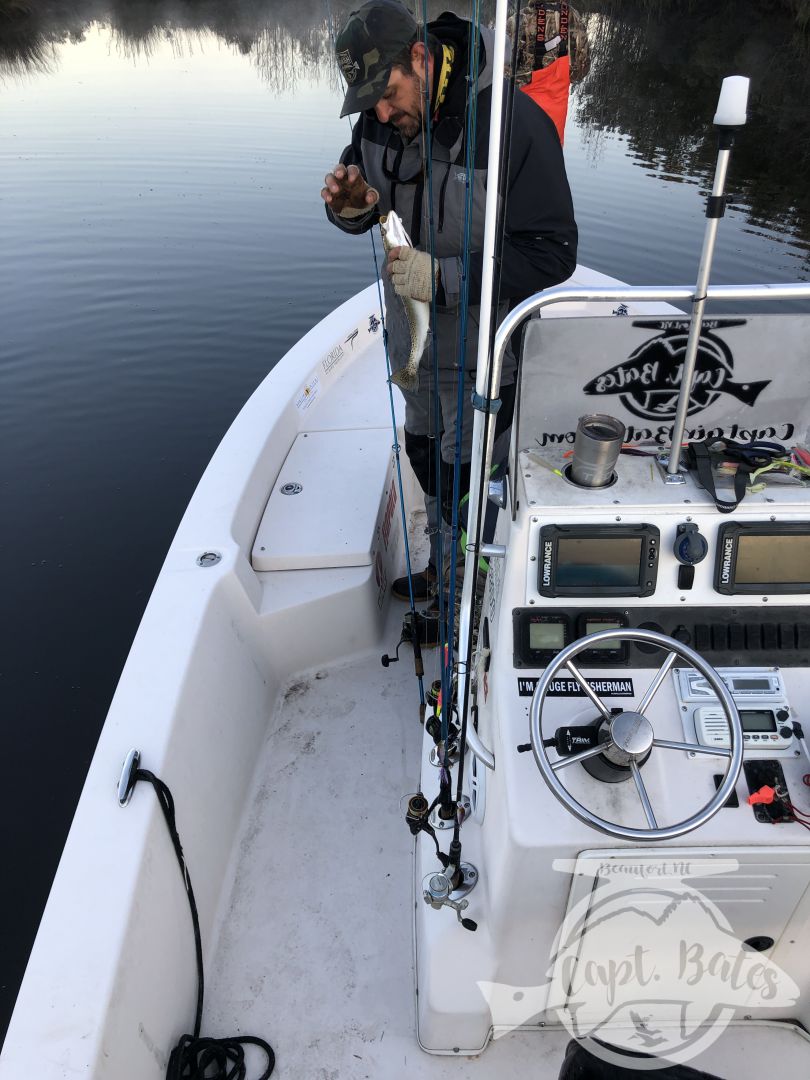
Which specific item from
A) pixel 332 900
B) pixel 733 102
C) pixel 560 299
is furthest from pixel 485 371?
pixel 332 900

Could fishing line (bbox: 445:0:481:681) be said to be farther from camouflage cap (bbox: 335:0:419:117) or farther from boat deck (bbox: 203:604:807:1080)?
boat deck (bbox: 203:604:807:1080)

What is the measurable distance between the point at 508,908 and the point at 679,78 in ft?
50.1

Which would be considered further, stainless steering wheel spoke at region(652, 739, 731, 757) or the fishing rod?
stainless steering wheel spoke at region(652, 739, 731, 757)

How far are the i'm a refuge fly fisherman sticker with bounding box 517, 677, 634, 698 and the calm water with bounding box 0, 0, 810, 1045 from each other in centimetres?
247

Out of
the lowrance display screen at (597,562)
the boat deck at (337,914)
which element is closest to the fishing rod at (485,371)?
the lowrance display screen at (597,562)

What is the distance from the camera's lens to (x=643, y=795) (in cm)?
140

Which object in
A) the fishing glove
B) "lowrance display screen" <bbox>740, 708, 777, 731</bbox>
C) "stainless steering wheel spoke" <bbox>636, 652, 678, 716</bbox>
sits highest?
the fishing glove

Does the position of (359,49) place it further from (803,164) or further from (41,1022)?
(803,164)

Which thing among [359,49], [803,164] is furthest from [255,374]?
[803,164]

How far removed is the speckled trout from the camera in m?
2.09

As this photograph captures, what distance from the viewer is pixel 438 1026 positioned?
5.94 ft

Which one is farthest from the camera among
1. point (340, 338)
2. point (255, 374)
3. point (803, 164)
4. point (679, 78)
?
point (679, 78)

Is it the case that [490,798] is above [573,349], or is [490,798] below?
below

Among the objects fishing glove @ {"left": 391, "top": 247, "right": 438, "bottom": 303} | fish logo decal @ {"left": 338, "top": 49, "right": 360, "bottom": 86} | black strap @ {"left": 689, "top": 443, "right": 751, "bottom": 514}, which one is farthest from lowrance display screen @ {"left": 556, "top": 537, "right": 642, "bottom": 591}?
fish logo decal @ {"left": 338, "top": 49, "right": 360, "bottom": 86}
